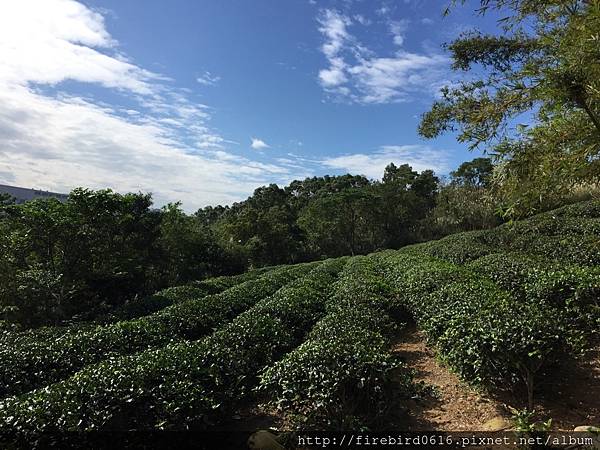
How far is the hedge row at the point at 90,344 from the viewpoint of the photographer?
16.7 ft

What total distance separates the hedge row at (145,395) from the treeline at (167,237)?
3792mm

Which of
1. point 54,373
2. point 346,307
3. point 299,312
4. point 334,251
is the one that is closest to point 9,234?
point 54,373

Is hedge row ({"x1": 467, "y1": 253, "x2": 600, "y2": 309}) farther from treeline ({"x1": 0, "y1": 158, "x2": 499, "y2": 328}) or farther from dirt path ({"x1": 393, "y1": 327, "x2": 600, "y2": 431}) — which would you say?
treeline ({"x1": 0, "y1": 158, "x2": 499, "y2": 328})

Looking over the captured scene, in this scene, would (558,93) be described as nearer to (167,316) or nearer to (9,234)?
(167,316)

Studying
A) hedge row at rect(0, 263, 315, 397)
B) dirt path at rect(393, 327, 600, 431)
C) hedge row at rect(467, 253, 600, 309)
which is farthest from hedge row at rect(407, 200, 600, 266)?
hedge row at rect(0, 263, 315, 397)

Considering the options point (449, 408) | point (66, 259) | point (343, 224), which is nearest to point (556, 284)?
point (449, 408)

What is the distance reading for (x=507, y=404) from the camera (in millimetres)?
4223

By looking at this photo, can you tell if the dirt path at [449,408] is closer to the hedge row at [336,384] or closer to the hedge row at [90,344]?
the hedge row at [336,384]

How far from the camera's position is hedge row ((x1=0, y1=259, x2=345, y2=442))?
3086 millimetres

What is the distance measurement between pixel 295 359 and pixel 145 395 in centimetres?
141

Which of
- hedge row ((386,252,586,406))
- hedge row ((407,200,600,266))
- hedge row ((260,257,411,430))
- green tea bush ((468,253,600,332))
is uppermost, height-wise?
hedge row ((407,200,600,266))

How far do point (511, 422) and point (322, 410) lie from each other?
80.1 inches

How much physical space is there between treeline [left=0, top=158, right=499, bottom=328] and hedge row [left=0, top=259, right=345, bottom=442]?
3792 mm

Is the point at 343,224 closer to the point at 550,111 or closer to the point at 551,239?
the point at 551,239
